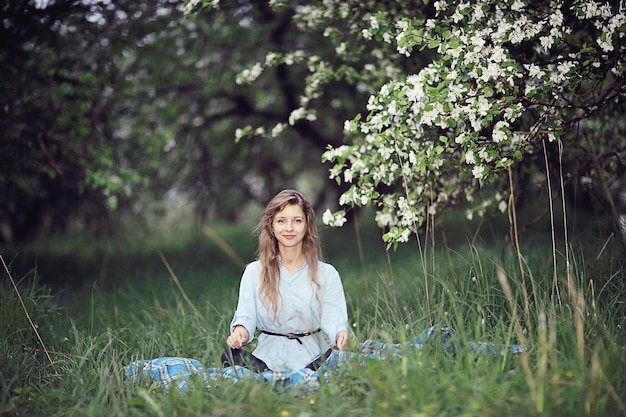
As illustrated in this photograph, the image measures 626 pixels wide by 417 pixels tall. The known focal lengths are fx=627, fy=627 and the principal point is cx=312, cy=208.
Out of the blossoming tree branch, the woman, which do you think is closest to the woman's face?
the woman

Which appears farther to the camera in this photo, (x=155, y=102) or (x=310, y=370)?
(x=155, y=102)

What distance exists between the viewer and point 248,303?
12.4 ft

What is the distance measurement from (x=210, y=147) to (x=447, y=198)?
5.81 metres

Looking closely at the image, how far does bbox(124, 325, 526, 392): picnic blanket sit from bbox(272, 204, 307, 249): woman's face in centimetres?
71

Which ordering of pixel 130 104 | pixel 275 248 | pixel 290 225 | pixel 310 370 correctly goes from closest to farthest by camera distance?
1. pixel 310 370
2. pixel 290 225
3. pixel 275 248
4. pixel 130 104

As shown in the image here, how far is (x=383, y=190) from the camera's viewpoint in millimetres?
5938

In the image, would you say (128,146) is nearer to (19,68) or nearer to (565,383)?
(19,68)

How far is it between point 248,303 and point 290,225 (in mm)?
535

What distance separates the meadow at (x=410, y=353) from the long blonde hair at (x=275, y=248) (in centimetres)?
46

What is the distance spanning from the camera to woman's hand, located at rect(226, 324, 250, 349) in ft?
11.7

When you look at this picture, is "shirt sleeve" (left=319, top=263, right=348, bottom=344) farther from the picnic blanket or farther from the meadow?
the meadow

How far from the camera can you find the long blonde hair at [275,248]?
3791 millimetres

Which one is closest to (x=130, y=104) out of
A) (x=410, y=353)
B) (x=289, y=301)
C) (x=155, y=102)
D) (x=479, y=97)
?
(x=155, y=102)

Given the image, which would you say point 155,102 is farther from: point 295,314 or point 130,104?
point 295,314
